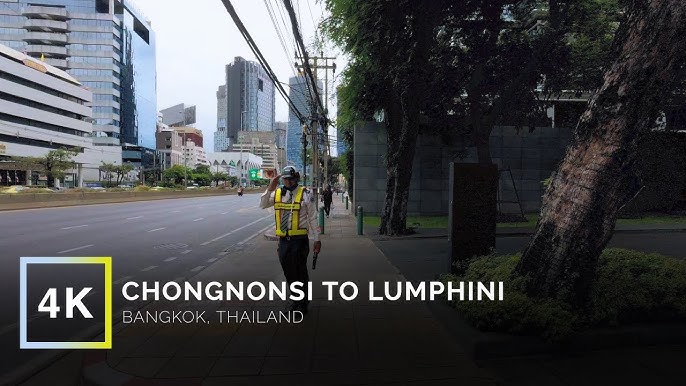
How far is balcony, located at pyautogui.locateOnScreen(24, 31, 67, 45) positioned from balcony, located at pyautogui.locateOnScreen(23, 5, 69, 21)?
3385 millimetres

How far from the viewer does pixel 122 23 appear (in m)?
109

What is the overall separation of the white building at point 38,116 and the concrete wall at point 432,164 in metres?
57.1

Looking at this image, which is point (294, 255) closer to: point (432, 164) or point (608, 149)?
point (608, 149)

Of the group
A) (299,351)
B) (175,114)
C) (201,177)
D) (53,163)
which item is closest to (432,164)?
(299,351)

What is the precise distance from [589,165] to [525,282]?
4.52 feet

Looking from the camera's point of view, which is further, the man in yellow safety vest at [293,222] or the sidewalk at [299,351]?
the man in yellow safety vest at [293,222]

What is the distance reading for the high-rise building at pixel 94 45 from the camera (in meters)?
95.9

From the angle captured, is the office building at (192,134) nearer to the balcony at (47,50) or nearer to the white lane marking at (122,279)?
the balcony at (47,50)

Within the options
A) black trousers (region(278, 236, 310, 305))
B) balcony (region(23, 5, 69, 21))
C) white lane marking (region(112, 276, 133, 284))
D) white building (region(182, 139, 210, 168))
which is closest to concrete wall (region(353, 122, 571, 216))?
white lane marking (region(112, 276, 133, 284))

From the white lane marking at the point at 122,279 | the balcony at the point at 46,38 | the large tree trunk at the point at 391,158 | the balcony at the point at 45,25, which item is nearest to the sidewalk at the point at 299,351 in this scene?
the white lane marking at the point at 122,279

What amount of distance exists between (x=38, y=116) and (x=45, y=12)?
37266 millimetres

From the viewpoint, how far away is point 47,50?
319 ft

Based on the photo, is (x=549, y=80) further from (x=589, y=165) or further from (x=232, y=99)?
(x=232, y=99)

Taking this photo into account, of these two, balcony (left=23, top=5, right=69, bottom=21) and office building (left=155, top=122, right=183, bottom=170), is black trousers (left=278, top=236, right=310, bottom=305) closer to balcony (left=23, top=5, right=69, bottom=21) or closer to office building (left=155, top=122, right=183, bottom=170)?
balcony (left=23, top=5, right=69, bottom=21)
